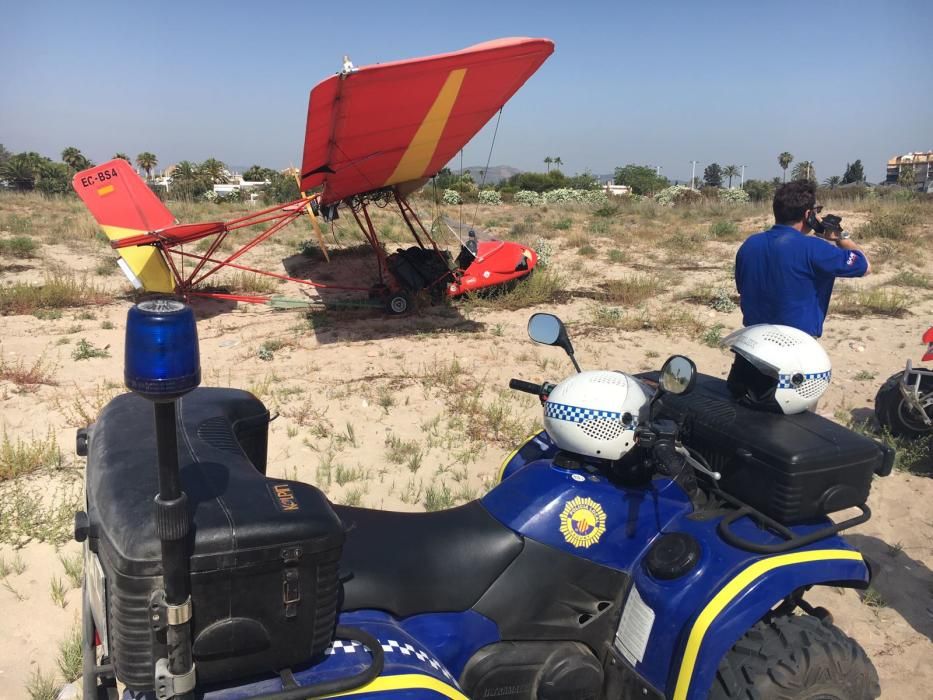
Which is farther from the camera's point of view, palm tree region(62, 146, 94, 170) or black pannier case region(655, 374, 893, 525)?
palm tree region(62, 146, 94, 170)

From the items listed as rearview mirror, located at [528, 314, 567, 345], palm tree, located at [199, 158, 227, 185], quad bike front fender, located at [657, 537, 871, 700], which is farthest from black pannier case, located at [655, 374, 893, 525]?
palm tree, located at [199, 158, 227, 185]

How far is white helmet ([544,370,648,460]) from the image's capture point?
80.3 inches

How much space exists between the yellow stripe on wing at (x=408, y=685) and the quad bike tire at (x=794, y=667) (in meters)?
0.87

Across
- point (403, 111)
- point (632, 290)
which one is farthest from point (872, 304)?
point (403, 111)

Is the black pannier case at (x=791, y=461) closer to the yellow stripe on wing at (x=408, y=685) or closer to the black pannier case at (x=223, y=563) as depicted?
the yellow stripe on wing at (x=408, y=685)

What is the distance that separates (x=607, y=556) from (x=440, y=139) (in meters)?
7.47

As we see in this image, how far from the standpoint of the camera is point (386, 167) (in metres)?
8.86

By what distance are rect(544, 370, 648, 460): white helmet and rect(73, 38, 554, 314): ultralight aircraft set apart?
4.90m

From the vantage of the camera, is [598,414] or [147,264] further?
[147,264]

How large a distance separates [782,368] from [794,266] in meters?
1.90

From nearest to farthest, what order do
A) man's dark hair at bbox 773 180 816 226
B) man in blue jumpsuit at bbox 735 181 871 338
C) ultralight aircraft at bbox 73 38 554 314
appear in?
man in blue jumpsuit at bbox 735 181 871 338 < man's dark hair at bbox 773 180 816 226 < ultralight aircraft at bbox 73 38 554 314

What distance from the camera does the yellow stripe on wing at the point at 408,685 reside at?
1.58m

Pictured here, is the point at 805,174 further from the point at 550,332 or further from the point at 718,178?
the point at 718,178

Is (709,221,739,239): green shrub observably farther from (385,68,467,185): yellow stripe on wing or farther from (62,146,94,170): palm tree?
(62,146,94,170): palm tree
